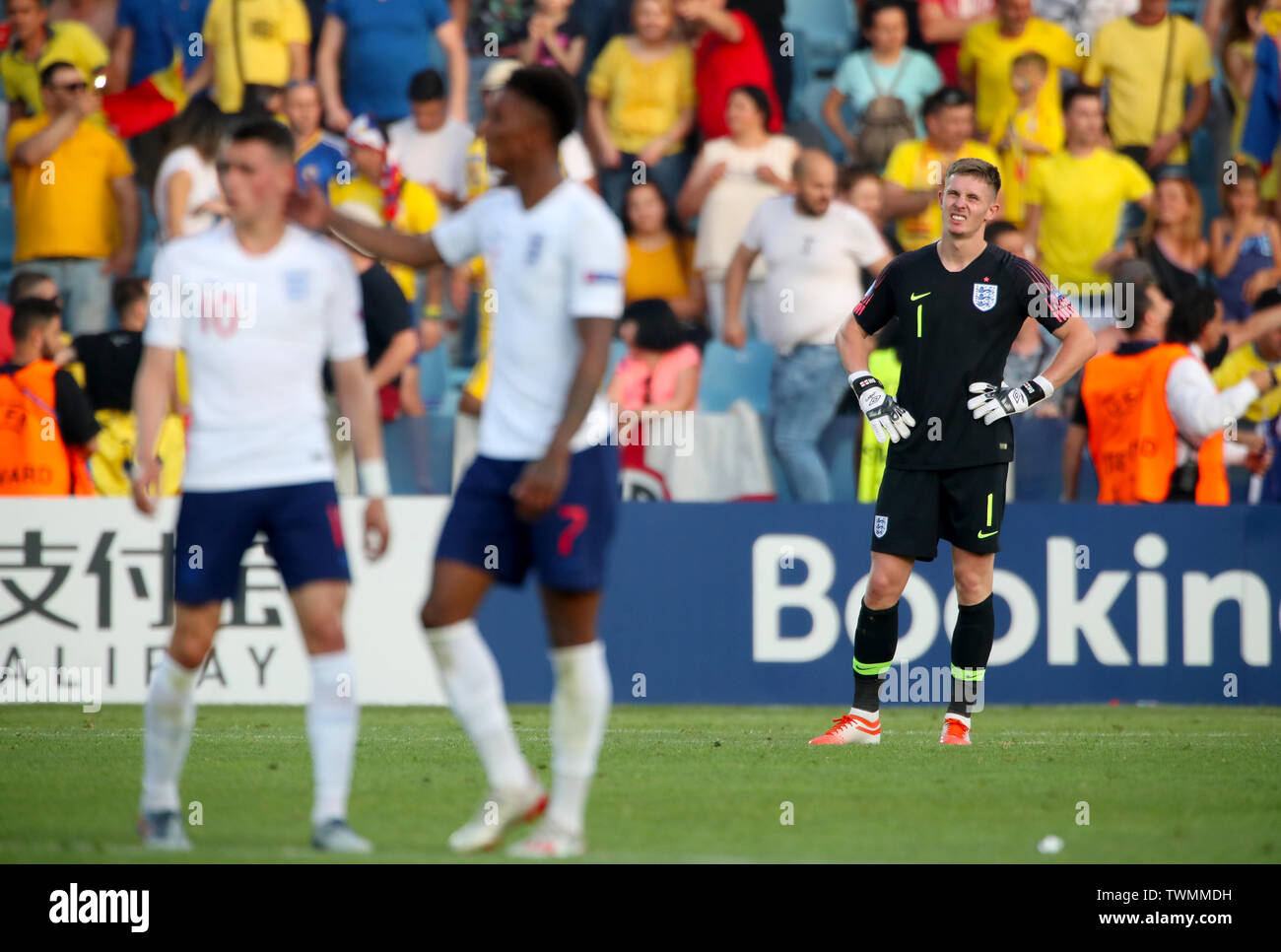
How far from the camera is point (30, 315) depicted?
12141mm

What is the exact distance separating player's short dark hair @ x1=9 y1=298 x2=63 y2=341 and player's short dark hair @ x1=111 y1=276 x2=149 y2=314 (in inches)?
35.3

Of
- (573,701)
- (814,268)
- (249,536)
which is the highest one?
(814,268)

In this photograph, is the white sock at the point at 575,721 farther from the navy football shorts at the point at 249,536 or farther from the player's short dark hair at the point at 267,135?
the player's short dark hair at the point at 267,135

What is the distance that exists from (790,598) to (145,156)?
641cm

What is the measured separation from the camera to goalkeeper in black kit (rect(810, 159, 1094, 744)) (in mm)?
8695

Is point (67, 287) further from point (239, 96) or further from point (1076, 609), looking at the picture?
point (1076, 609)

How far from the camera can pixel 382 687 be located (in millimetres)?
11945

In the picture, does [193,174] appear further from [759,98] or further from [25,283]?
[759,98]

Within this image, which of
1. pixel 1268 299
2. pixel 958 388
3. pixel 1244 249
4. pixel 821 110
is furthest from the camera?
pixel 821 110

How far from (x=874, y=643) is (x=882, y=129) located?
6832 mm

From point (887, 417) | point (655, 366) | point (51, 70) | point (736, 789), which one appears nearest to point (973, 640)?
point (887, 417)

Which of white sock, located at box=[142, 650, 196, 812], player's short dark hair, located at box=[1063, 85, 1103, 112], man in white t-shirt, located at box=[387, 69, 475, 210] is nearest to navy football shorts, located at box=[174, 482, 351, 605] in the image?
white sock, located at box=[142, 650, 196, 812]

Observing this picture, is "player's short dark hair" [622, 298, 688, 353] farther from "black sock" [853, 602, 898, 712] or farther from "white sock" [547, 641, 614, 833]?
"white sock" [547, 641, 614, 833]

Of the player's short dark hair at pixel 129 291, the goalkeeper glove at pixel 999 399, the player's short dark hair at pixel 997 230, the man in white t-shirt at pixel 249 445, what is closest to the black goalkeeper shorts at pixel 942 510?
the goalkeeper glove at pixel 999 399
